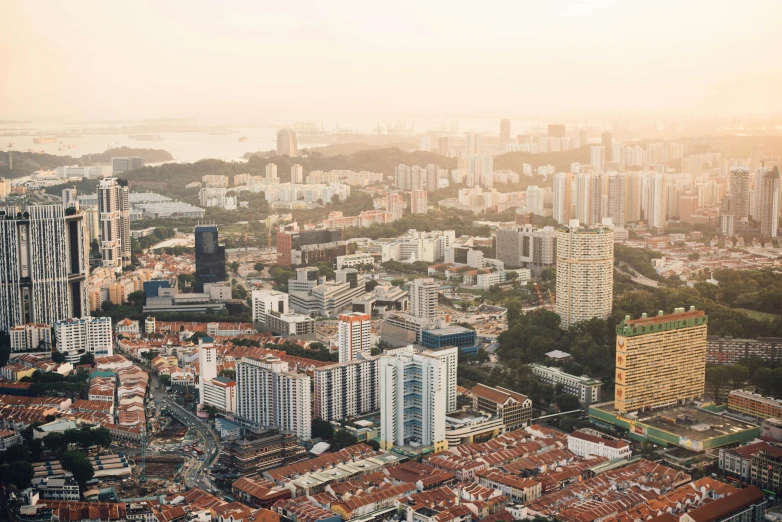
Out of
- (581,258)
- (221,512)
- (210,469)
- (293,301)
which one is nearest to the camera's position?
(221,512)

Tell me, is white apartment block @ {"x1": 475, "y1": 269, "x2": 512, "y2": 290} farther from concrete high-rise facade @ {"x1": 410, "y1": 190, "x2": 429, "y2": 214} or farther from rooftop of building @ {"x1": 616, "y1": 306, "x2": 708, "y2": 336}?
concrete high-rise facade @ {"x1": 410, "y1": 190, "x2": 429, "y2": 214}

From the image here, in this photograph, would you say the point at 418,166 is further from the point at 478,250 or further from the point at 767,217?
the point at 767,217

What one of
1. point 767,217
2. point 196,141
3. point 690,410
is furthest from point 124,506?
point 196,141

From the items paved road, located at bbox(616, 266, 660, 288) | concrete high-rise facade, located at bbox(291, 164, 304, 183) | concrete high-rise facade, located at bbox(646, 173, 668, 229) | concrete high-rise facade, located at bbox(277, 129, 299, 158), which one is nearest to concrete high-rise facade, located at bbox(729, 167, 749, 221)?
concrete high-rise facade, located at bbox(646, 173, 668, 229)

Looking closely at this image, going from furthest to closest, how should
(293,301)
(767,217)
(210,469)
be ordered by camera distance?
1. (767,217)
2. (293,301)
3. (210,469)

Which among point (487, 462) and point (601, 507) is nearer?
point (601, 507)

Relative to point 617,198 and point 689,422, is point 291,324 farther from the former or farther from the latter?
point 617,198

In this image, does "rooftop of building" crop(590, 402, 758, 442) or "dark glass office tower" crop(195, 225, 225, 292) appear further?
"dark glass office tower" crop(195, 225, 225, 292)

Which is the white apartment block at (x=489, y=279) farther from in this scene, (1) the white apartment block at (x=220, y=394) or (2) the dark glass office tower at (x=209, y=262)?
(1) the white apartment block at (x=220, y=394)
